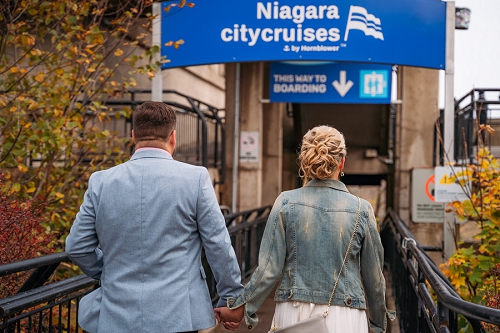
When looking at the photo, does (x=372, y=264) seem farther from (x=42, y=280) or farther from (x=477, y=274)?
(x=477, y=274)

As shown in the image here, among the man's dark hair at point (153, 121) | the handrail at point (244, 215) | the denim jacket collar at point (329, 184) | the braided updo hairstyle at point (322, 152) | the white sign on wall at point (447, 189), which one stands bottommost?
the handrail at point (244, 215)

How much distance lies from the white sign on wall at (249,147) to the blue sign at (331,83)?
1347mm

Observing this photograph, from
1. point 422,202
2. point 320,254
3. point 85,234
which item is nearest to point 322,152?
point 320,254

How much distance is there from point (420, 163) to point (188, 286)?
30.8 feet

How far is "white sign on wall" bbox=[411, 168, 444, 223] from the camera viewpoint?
9.55 meters

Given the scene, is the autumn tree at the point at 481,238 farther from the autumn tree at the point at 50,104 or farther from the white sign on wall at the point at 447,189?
the autumn tree at the point at 50,104

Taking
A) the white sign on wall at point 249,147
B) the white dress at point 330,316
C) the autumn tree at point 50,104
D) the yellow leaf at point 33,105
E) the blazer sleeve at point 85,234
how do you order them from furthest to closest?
1. the white sign on wall at point 249,147
2. the autumn tree at point 50,104
3. the yellow leaf at point 33,105
4. the white dress at point 330,316
5. the blazer sleeve at point 85,234

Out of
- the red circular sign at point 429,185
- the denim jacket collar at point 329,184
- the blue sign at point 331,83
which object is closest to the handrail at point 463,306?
the denim jacket collar at point 329,184

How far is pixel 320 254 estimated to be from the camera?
3.17 m

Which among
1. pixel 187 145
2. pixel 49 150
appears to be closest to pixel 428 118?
pixel 187 145

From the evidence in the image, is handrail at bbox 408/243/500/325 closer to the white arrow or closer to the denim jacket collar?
the denim jacket collar

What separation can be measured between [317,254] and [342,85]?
775cm

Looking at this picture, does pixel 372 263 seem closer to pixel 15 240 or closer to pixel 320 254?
pixel 320 254

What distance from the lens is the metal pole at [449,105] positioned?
26.8 ft
